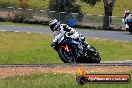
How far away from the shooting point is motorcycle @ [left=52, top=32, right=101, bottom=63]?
637 inches

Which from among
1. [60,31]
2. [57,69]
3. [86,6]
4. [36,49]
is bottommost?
[86,6]

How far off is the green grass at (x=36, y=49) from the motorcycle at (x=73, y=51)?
4808 millimetres

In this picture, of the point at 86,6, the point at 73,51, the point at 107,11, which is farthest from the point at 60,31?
the point at 86,6

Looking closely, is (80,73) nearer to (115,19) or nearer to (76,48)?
(76,48)

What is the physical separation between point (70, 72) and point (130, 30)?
2359 centimetres

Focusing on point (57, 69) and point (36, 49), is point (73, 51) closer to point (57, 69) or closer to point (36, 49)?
point (57, 69)

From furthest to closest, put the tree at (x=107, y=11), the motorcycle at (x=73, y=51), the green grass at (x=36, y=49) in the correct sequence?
1. the tree at (x=107, y=11)
2. the green grass at (x=36, y=49)
3. the motorcycle at (x=73, y=51)

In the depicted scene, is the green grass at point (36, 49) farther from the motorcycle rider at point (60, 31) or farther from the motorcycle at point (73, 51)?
the motorcycle rider at point (60, 31)

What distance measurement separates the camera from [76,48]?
16.5m

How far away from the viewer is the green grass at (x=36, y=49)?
2283cm

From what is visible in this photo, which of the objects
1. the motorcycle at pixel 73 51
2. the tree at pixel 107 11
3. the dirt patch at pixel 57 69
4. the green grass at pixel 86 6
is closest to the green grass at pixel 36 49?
the motorcycle at pixel 73 51

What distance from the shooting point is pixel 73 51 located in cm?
1650

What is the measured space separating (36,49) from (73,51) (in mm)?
10255

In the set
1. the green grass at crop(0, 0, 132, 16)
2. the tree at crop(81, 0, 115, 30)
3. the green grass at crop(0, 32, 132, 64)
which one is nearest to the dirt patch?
the green grass at crop(0, 32, 132, 64)
